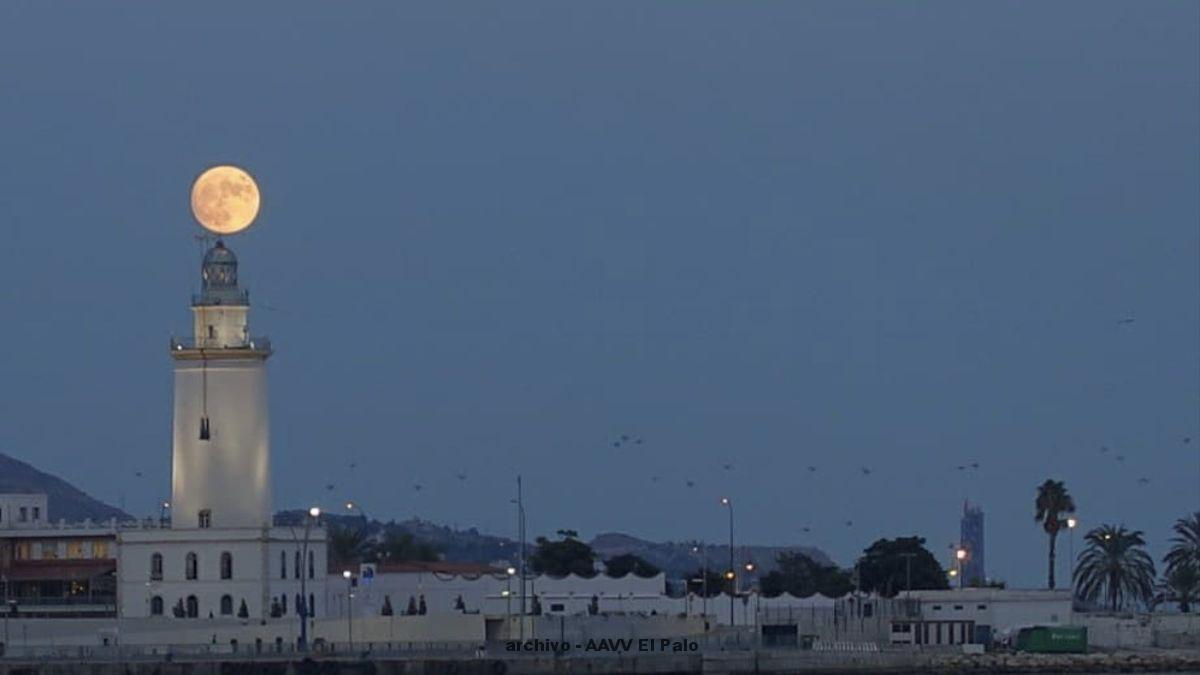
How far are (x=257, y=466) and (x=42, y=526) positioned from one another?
1438cm

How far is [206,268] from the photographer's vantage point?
91.2 meters

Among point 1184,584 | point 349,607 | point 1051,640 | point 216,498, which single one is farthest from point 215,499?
point 1184,584

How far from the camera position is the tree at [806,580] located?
125975 millimetres

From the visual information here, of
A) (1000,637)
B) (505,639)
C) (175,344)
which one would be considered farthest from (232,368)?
(1000,637)

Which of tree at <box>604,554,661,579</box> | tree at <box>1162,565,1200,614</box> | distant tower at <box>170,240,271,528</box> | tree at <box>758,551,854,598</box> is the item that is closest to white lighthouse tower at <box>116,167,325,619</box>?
distant tower at <box>170,240,271,528</box>

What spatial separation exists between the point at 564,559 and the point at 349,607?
34.5m

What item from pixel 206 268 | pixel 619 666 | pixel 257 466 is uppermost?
pixel 206 268

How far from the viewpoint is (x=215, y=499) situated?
90.0 metres

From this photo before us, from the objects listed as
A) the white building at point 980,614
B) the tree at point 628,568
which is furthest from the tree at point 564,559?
the white building at point 980,614

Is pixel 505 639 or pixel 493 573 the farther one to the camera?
pixel 493 573

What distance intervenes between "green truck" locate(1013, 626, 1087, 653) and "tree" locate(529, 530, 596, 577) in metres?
25.8

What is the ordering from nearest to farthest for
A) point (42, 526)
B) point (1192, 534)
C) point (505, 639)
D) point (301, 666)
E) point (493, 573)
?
point (301, 666), point (505, 639), point (42, 526), point (493, 573), point (1192, 534)

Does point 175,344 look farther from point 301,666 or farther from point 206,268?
point 301,666

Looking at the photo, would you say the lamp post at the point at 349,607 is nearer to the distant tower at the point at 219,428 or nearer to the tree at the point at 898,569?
the distant tower at the point at 219,428
